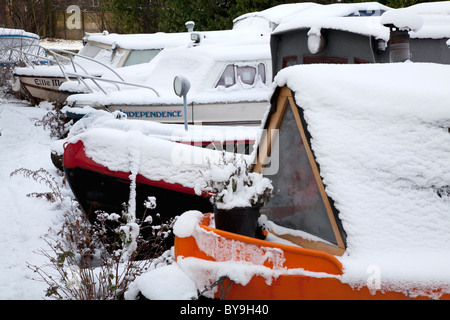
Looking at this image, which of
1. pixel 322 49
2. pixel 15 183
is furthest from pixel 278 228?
pixel 15 183

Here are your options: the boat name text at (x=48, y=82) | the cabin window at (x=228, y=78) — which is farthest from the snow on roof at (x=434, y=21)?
the boat name text at (x=48, y=82)

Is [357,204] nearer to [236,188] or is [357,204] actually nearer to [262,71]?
[236,188]

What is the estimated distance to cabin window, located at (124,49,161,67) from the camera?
1192cm

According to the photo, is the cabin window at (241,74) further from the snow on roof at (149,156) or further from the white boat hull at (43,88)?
the white boat hull at (43,88)

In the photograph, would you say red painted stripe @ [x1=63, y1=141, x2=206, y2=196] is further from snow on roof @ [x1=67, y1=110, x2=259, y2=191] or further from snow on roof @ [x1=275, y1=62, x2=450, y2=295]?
snow on roof @ [x1=275, y1=62, x2=450, y2=295]

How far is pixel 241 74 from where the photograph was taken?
8164 mm

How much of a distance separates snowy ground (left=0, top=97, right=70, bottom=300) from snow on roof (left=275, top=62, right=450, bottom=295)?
2375 millimetres

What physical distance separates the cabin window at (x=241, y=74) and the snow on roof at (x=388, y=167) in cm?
534

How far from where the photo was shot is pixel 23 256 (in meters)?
4.45

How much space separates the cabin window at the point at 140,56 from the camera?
11922mm

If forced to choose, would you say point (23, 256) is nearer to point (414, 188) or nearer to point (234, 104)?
point (414, 188)

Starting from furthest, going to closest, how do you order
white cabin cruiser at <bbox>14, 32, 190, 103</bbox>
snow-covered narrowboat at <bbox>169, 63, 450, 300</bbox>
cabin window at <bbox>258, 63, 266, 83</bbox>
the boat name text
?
white cabin cruiser at <bbox>14, 32, 190, 103</bbox>
the boat name text
cabin window at <bbox>258, 63, 266, 83</bbox>
snow-covered narrowboat at <bbox>169, 63, 450, 300</bbox>

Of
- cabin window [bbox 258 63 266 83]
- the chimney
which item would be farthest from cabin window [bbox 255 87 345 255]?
cabin window [bbox 258 63 266 83]
